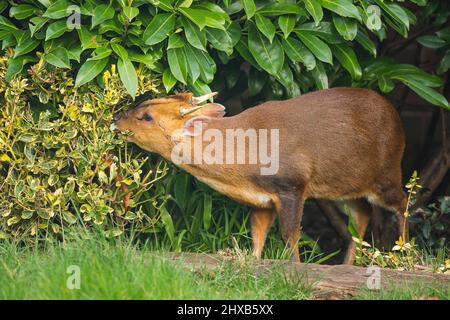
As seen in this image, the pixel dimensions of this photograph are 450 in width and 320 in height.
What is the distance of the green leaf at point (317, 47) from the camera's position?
7.25 m

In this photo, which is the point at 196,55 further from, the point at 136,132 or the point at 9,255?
the point at 9,255

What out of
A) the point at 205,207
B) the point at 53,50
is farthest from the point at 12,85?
the point at 205,207

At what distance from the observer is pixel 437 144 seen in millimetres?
10305

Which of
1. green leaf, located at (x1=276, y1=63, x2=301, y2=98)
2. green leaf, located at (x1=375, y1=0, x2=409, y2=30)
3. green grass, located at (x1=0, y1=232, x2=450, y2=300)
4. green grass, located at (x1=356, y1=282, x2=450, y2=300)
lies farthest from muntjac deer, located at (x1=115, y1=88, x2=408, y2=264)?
green grass, located at (x1=356, y1=282, x2=450, y2=300)

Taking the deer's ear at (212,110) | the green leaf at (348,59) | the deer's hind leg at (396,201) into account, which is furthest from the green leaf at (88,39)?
the deer's hind leg at (396,201)

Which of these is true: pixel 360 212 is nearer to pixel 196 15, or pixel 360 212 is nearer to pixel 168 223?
pixel 168 223

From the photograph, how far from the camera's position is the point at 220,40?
7059mm

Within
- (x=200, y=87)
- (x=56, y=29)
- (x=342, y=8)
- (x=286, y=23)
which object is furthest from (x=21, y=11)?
(x=342, y=8)

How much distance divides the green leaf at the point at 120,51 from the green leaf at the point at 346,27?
1673 millimetres

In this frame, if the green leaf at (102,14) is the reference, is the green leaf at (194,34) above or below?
below

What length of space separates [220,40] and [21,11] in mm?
1470

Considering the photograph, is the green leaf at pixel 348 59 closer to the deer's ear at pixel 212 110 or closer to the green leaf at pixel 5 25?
the deer's ear at pixel 212 110
